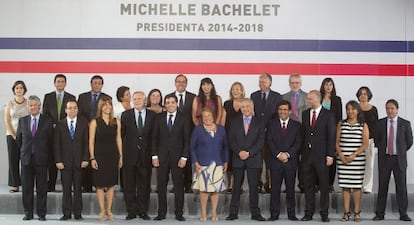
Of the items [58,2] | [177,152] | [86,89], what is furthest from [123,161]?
[58,2]

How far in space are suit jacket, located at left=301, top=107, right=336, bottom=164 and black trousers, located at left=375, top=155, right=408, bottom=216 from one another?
2.27ft

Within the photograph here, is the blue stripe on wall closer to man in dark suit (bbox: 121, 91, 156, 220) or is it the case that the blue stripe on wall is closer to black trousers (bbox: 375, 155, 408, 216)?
man in dark suit (bbox: 121, 91, 156, 220)

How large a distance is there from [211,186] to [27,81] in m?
3.42

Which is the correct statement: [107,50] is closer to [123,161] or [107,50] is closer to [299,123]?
[123,161]

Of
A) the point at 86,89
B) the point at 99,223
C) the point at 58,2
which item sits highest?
the point at 58,2

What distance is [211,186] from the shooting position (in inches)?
297

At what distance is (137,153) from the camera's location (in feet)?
24.8

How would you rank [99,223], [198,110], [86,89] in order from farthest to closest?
[86,89], [198,110], [99,223]

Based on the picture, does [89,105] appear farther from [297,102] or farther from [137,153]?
[297,102]

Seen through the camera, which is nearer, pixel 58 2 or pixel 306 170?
pixel 306 170

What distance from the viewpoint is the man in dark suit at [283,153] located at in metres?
7.60

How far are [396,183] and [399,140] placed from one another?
52 centimetres

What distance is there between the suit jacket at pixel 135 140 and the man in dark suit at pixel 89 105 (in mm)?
783

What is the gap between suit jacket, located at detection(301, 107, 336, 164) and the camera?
296 inches
